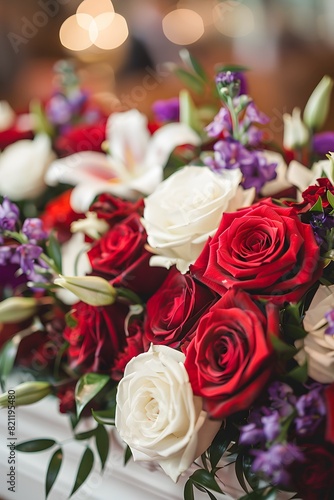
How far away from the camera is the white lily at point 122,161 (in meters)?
0.77

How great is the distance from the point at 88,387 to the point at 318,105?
1.48 feet

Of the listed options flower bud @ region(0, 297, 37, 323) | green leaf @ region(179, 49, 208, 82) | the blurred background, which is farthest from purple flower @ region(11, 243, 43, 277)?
the blurred background

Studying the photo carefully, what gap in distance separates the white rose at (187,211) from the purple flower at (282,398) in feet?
0.49

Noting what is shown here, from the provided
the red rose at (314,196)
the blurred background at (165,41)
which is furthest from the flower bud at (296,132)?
the blurred background at (165,41)

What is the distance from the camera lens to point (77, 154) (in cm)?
84

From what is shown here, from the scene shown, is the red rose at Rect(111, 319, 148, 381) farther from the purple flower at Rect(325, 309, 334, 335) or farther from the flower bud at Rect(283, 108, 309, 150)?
the flower bud at Rect(283, 108, 309, 150)

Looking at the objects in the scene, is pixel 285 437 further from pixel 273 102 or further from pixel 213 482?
pixel 273 102

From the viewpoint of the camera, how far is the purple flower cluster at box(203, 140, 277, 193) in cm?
61

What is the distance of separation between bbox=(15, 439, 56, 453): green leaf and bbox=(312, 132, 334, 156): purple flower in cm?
48

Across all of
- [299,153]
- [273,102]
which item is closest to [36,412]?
[299,153]

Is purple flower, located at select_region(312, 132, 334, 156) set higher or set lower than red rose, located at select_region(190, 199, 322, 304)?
lower

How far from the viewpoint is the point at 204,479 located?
50 cm

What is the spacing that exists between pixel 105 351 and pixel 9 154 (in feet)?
1.65

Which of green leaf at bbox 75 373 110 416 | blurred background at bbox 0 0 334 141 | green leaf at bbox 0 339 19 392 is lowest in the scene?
blurred background at bbox 0 0 334 141
